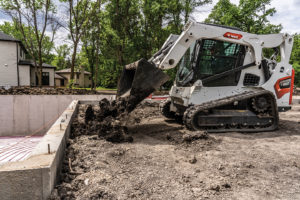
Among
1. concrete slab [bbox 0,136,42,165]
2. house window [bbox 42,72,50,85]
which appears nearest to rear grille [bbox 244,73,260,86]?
concrete slab [bbox 0,136,42,165]

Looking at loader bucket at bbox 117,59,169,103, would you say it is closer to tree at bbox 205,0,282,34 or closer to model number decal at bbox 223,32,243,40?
model number decal at bbox 223,32,243,40

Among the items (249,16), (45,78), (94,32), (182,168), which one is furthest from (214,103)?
(45,78)

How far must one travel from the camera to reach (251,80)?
569 centimetres

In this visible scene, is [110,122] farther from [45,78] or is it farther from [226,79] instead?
[45,78]

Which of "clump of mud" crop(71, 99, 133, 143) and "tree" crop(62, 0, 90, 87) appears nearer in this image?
"clump of mud" crop(71, 99, 133, 143)

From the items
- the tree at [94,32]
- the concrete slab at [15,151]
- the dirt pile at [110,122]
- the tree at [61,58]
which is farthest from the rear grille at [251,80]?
the tree at [61,58]

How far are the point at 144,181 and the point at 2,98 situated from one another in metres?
11.3

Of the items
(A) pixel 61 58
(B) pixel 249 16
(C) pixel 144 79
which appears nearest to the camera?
(C) pixel 144 79

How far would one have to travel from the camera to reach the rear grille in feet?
18.5

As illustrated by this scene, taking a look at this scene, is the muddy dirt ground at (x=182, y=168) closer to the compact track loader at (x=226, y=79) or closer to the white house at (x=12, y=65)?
the compact track loader at (x=226, y=79)

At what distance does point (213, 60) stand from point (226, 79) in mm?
614

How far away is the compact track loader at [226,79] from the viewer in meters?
4.93

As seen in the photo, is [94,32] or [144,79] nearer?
[144,79]

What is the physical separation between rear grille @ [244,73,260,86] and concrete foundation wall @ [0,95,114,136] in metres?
9.47
